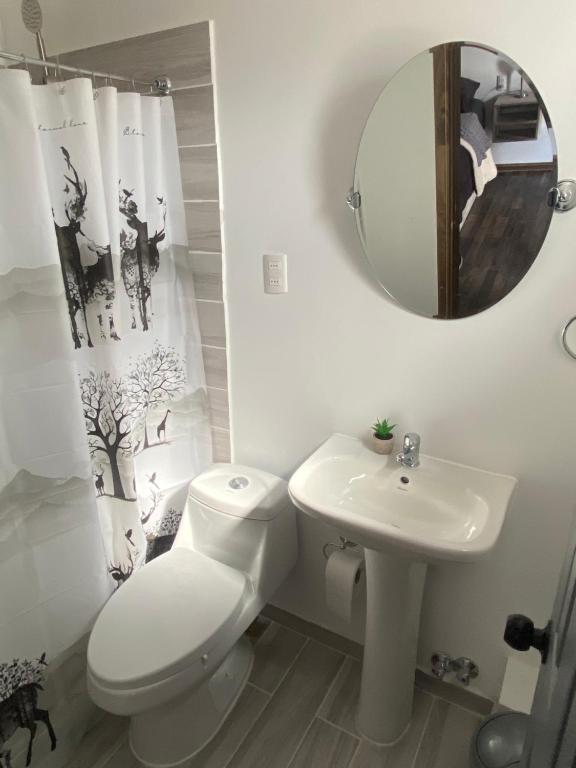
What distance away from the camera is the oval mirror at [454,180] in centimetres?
110

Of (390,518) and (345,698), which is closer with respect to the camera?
(390,518)

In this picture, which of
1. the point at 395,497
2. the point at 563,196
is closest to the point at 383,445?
the point at 395,497

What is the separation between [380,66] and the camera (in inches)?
48.6

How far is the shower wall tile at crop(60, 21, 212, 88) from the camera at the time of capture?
1431 mm

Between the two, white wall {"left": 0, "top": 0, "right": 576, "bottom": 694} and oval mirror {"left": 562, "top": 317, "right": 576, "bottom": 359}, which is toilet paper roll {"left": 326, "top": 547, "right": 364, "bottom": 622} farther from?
oval mirror {"left": 562, "top": 317, "right": 576, "bottom": 359}

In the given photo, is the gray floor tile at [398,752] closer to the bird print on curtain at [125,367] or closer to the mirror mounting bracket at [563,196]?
the bird print on curtain at [125,367]

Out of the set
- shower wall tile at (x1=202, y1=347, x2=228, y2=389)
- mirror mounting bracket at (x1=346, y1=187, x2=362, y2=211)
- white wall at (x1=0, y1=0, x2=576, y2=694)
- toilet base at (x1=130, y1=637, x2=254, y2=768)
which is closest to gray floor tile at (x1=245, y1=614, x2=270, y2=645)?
toilet base at (x1=130, y1=637, x2=254, y2=768)

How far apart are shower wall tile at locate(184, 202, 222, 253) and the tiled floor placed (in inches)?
58.0

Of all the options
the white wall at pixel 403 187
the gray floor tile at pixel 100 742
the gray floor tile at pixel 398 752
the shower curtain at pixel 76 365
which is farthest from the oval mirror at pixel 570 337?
the gray floor tile at pixel 100 742

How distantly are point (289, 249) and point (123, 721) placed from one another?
1600 mm

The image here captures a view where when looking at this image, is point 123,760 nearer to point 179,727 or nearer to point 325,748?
point 179,727

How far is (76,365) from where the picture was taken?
1337 mm

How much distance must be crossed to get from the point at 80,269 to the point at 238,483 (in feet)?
2.68

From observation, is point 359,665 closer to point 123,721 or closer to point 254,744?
point 254,744
